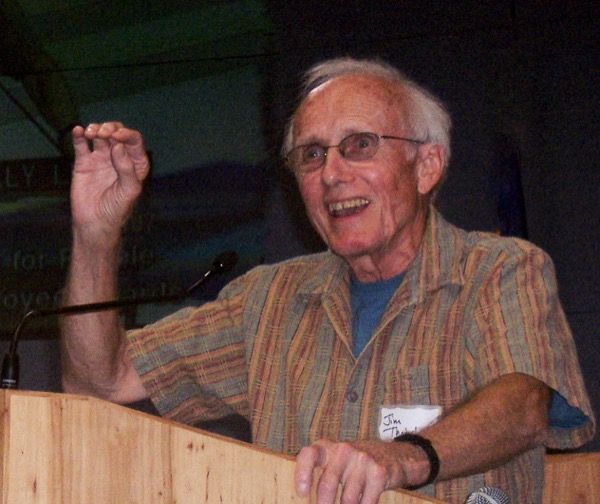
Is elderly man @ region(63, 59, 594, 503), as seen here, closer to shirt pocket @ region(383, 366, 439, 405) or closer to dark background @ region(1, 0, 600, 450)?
shirt pocket @ region(383, 366, 439, 405)

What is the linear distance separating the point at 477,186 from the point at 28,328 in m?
1.76

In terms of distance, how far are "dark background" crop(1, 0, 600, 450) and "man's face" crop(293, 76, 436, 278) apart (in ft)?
5.51

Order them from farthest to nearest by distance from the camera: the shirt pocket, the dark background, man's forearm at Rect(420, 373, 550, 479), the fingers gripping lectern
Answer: the dark background
the shirt pocket
man's forearm at Rect(420, 373, 550, 479)
the fingers gripping lectern

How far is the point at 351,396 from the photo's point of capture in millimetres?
1809

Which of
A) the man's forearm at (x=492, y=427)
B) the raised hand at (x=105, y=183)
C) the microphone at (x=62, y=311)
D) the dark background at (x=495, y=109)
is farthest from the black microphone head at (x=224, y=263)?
the dark background at (x=495, y=109)

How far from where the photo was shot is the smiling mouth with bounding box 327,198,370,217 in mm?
1935

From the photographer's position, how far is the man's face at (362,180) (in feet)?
6.33

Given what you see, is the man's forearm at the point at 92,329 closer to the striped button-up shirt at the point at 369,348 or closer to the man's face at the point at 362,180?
the striped button-up shirt at the point at 369,348

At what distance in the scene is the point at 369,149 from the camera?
6.45ft

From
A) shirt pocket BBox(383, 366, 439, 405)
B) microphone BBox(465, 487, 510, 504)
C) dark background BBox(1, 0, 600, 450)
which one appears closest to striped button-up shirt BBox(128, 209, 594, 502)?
shirt pocket BBox(383, 366, 439, 405)

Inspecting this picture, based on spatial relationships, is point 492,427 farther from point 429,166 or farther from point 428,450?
point 429,166

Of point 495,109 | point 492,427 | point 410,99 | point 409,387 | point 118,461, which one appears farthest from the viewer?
point 495,109

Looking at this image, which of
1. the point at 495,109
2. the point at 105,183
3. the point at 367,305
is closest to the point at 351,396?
the point at 367,305

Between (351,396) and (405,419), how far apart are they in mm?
161
